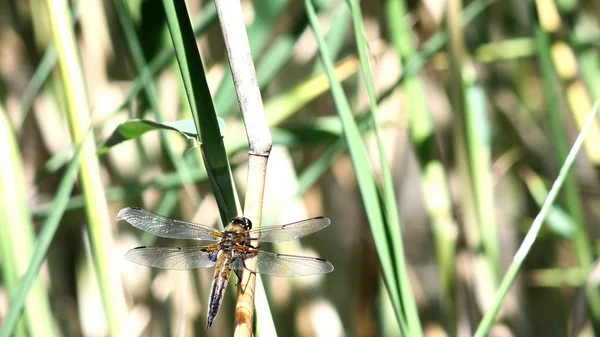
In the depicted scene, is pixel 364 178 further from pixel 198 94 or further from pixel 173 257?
pixel 173 257

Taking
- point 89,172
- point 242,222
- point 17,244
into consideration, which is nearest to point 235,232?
point 242,222

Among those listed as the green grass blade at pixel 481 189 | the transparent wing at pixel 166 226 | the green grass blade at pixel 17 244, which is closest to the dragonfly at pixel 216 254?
the transparent wing at pixel 166 226

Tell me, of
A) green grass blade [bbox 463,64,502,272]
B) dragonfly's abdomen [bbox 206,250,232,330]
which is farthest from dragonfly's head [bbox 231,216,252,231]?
green grass blade [bbox 463,64,502,272]

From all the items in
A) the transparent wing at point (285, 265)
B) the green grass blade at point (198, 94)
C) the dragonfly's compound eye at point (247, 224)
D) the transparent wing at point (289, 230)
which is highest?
the green grass blade at point (198, 94)

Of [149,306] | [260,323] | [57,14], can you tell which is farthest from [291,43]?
[149,306]

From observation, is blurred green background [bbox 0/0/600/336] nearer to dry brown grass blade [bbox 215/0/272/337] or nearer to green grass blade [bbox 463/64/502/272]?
green grass blade [bbox 463/64/502/272]

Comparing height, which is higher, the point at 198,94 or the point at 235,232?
the point at 198,94

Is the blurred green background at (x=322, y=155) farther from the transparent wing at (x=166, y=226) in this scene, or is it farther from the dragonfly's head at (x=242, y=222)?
the dragonfly's head at (x=242, y=222)
